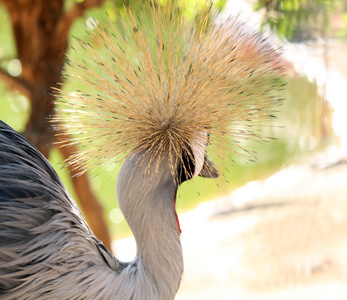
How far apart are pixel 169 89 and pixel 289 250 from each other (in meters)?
1.31

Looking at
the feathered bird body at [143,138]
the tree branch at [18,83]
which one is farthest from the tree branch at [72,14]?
the feathered bird body at [143,138]

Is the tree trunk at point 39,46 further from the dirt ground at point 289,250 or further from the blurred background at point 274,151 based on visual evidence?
the dirt ground at point 289,250

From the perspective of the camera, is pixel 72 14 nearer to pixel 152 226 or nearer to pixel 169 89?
pixel 169 89

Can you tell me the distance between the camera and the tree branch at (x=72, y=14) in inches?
51.1

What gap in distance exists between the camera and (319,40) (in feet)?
5.19

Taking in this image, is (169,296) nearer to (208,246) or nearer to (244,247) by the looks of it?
(244,247)

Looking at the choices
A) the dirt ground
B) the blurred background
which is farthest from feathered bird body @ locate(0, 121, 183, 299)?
the dirt ground

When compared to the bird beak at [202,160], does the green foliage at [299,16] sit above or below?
above

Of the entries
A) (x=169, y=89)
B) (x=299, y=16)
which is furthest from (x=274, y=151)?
(x=169, y=89)

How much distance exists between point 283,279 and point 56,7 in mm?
1446

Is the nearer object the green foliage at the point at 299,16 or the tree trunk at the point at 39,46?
the green foliage at the point at 299,16

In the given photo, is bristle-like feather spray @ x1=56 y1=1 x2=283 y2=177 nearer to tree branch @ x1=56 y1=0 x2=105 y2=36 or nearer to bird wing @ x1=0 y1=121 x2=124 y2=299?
bird wing @ x1=0 y1=121 x2=124 y2=299

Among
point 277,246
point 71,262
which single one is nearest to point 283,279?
point 277,246

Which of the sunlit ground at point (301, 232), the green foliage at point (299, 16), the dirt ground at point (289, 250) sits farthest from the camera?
the dirt ground at point (289, 250)
